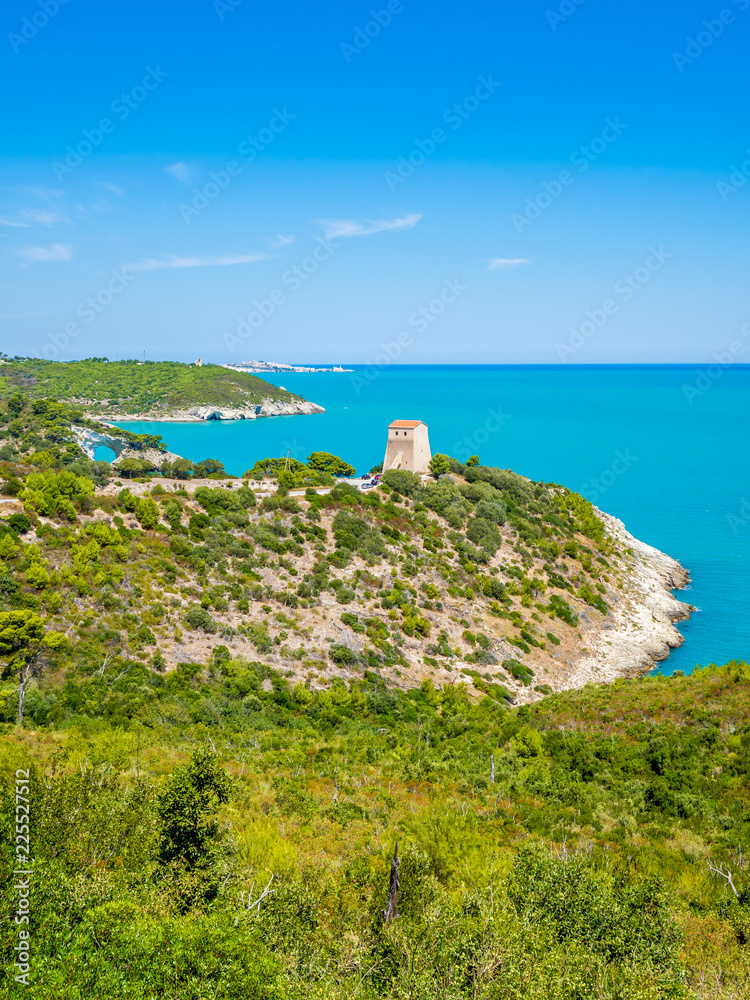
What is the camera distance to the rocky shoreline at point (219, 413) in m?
123

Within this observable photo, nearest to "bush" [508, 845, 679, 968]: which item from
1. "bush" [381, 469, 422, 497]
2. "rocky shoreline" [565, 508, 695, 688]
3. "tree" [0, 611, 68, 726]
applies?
"tree" [0, 611, 68, 726]

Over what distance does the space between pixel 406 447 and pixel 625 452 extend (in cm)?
6120

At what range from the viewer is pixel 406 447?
161ft

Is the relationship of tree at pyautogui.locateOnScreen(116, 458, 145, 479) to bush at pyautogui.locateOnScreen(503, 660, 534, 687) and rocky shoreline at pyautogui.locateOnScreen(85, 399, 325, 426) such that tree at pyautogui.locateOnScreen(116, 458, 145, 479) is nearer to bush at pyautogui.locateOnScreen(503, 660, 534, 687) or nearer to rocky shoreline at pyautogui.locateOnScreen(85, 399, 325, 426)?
bush at pyautogui.locateOnScreen(503, 660, 534, 687)

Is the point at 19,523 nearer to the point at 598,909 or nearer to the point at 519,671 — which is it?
the point at 519,671

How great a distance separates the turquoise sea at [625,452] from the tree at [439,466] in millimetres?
20258

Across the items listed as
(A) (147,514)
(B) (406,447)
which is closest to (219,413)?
(B) (406,447)

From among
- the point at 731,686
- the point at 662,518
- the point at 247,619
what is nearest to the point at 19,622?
the point at 247,619

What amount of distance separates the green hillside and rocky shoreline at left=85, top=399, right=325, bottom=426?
1375mm

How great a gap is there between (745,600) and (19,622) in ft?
148

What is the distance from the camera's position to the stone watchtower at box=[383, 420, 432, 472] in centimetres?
4881

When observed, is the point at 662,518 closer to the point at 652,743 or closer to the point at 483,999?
the point at 652,743

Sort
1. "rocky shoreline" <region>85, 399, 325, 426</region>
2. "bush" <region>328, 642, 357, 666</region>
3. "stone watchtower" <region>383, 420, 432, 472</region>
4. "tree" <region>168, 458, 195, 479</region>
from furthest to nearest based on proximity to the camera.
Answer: "rocky shoreline" <region>85, 399, 325, 426</region> < "tree" <region>168, 458, 195, 479</region> < "stone watchtower" <region>383, 420, 432, 472</region> < "bush" <region>328, 642, 357, 666</region>

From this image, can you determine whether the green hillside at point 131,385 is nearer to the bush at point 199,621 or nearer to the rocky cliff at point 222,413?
the rocky cliff at point 222,413
